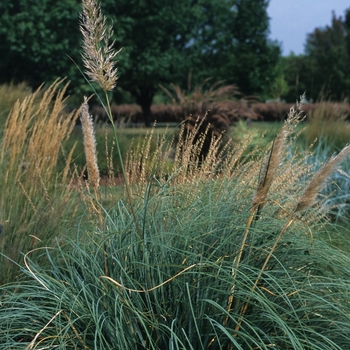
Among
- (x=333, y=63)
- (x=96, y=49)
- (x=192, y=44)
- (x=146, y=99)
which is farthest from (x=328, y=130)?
(x=333, y=63)

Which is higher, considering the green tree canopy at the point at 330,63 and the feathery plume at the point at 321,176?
the feathery plume at the point at 321,176

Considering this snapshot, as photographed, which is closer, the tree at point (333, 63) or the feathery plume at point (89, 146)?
the feathery plume at point (89, 146)

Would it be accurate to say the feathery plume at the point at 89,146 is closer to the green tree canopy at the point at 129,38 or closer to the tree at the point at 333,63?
the green tree canopy at the point at 129,38

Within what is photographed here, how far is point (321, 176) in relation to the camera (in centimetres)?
217

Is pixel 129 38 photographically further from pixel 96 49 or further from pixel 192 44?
pixel 96 49

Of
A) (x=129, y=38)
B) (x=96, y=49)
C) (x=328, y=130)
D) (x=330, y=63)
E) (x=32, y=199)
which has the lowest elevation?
(x=330, y=63)

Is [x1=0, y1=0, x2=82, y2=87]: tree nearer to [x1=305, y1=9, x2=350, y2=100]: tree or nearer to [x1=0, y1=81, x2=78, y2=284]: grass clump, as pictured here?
[x1=0, y1=81, x2=78, y2=284]: grass clump

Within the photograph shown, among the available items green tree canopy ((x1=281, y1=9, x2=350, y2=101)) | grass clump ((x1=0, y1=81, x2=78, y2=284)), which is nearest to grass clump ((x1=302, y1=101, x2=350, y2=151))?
grass clump ((x1=0, y1=81, x2=78, y2=284))

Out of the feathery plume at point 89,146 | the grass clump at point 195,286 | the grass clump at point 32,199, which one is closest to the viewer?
the grass clump at point 195,286

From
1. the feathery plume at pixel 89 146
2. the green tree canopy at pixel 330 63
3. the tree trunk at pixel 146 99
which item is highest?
the feathery plume at pixel 89 146

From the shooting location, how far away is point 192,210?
9.52 ft

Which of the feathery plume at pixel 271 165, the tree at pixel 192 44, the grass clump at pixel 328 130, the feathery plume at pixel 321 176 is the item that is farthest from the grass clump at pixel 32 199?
the tree at pixel 192 44

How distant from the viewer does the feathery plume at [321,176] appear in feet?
7.11

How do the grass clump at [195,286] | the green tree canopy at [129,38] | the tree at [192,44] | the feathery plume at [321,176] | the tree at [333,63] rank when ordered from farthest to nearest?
the tree at [333,63], the tree at [192,44], the green tree canopy at [129,38], the grass clump at [195,286], the feathery plume at [321,176]
